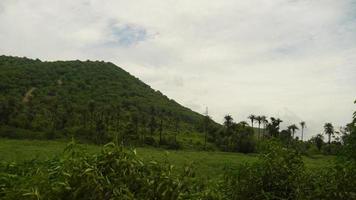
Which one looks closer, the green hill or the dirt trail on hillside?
the green hill

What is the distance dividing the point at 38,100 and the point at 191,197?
132 m

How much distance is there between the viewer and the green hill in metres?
104

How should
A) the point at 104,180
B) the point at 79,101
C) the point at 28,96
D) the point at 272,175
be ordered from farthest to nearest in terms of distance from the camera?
the point at 79,101, the point at 28,96, the point at 272,175, the point at 104,180

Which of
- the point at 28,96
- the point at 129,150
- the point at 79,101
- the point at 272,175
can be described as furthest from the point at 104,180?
the point at 28,96

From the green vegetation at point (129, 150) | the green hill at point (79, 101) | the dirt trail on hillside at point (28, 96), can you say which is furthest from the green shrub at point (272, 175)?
the dirt trail on hillside at point (28, 96)

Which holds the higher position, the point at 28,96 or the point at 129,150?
the point at 28,96

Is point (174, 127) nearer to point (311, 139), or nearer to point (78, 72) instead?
point (311, 139)

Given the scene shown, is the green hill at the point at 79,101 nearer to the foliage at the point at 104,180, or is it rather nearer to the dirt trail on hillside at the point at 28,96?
the dirt trail on hillside at the point at 28,96

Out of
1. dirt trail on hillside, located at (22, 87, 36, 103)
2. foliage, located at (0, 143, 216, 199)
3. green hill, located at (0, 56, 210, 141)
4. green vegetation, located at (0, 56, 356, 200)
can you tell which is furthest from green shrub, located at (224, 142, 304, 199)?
dirt trail on hillside, located at (22, 87, 36, 103)

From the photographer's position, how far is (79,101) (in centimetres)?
13550

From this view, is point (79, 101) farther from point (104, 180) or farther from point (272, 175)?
point (104, 180)

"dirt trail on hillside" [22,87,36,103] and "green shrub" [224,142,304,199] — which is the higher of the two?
"dirt trail on hillside" [22,87,36,103]

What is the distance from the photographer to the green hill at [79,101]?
103625 mm

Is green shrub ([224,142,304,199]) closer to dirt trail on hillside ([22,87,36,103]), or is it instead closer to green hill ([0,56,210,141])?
green hill ([0,56,210,141])
